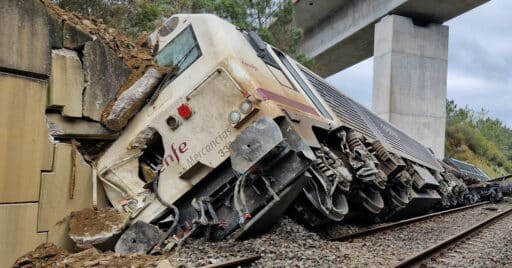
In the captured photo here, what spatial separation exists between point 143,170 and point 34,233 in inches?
58.2

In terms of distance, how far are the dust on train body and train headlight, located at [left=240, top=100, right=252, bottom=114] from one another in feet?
0.04

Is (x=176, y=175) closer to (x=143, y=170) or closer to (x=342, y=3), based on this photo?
(x=143, y=170)

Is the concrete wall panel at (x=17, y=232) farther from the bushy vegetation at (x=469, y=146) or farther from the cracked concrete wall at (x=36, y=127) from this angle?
the bushy vegetation at (x=469, y=146)

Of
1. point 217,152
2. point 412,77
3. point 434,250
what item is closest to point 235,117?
point 217,152

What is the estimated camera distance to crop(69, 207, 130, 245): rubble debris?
499 cm

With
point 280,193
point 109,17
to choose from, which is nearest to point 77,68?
point 280,193

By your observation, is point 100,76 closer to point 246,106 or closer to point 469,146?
point 246,106

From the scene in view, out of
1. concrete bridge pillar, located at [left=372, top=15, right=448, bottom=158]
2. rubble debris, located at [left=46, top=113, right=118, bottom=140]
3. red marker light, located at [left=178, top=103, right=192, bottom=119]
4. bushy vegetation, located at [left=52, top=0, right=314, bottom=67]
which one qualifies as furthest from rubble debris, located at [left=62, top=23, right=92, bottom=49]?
concrete bridge pillar, located at [left=372, top=15, right=448, bottom=158]

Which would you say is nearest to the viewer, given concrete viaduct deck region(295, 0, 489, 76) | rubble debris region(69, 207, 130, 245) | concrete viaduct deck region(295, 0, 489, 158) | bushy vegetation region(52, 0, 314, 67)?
rubble debris region(69, 207, 130, 245)

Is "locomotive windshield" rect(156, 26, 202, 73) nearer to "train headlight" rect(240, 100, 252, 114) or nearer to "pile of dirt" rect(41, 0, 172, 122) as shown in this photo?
"pile of dirt" rect(41, 0, 172, 122)

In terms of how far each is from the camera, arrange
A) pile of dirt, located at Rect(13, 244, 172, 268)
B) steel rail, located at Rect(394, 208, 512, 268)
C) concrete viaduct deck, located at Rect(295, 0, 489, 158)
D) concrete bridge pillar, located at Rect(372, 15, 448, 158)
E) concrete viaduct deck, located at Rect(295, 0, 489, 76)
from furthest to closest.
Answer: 1. concrete bridge pillar, located at Rect(372, 15, 448, 158)
2. concrete viaduct deck, located at Rect(295, 0, 489, 158)
3. concrete viaduct deck, located at Rect(295, 0, 489, 76)
4. steel rail, located at Rect(394, 208, 512, 268)
5. pile of dirt, located at Rect(13, 244, 172, 268)

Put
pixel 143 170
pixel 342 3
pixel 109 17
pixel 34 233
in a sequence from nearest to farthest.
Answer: pixel 34 233
pixel 143 170
pixel 109 17
pixel 342 3

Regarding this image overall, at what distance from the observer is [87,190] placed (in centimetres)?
545

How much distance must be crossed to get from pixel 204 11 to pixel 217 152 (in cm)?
895
